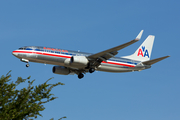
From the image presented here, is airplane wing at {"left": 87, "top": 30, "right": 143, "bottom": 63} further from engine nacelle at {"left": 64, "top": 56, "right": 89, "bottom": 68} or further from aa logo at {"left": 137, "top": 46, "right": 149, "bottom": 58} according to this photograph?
aa logo at {"left": 137, "top": 46, "right": 149, "bottom": 58}

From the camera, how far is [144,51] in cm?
5547

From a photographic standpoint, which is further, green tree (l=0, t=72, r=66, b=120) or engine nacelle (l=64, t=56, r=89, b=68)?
engine nacelle (l=64, t=56, r=89, b=68)

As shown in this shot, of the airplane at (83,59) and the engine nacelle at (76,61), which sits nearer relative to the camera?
the airplane at (83,59)

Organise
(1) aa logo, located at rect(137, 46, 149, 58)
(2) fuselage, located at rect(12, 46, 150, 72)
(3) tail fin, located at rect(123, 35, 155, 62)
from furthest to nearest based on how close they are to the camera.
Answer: (1) aa logo, located at rect(137, 46, 149, 58) → (3) tail fin, located at rect(123, 35, 155, 62) → (2) fuselage, located at rect(12, 46, 150, 72)

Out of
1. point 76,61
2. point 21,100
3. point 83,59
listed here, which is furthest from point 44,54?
point 21,100

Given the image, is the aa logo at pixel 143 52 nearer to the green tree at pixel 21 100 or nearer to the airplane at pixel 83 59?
the airplane at pixel 83 59

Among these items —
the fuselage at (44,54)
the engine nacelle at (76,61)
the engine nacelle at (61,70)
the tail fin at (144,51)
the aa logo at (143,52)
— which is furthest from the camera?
the aa logo at (143,52)

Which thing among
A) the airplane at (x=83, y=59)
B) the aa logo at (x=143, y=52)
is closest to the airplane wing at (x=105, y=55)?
the airplane at (x=83, y=59)

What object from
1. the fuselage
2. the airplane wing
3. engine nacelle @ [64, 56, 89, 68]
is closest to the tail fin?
the airplane wing

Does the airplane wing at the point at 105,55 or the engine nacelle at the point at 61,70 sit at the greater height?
the airplane wing at the point at 105,55

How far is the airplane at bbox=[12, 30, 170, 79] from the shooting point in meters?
42.1

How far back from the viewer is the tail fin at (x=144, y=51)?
53.1m

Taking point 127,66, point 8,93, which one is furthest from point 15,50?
point 8,93

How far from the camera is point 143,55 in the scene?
54.5 metres
